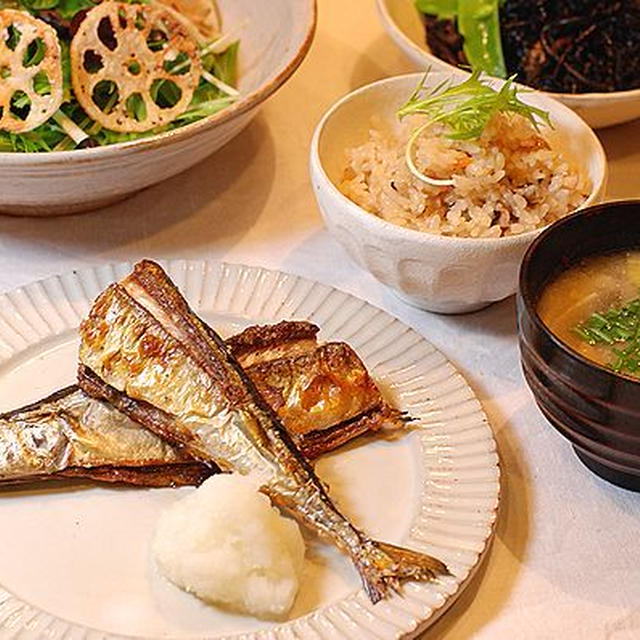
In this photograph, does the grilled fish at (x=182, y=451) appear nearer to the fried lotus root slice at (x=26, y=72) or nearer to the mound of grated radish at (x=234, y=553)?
the mound of grated radish at (x=234, y=553)

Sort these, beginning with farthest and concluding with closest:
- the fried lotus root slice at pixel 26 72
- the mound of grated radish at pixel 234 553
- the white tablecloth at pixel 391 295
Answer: the fried lotus root slice at pixel 26 72, the white tablecloth at pixel 391 295, the mound of grated radish at pixel 234 553

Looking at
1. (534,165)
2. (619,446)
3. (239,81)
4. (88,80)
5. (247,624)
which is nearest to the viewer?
(247,624)

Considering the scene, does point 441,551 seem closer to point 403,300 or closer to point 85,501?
point 85,501

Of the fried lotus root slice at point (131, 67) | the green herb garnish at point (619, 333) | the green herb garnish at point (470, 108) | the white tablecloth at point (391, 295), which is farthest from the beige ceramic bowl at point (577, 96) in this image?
the green herb garnish at point (619, 333)

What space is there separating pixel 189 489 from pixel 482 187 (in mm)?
700

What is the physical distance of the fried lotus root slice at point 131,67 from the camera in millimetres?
2184

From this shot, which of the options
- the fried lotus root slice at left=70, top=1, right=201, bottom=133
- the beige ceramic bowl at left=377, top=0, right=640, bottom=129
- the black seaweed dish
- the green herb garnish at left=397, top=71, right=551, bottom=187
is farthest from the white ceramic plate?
the beige ceramic bowl at left=377, top=0, right=640, bottom=129

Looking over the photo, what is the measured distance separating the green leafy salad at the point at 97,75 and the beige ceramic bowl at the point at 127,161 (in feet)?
0.43

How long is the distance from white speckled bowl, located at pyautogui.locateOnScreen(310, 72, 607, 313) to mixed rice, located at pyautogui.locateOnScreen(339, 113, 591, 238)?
52 millimetres

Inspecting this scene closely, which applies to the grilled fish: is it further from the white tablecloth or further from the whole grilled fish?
the white tablecloth

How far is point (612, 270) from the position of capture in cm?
171

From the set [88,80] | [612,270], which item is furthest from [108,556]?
[88,80]

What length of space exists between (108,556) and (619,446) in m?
0.72

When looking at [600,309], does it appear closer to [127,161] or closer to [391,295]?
[391,295]
